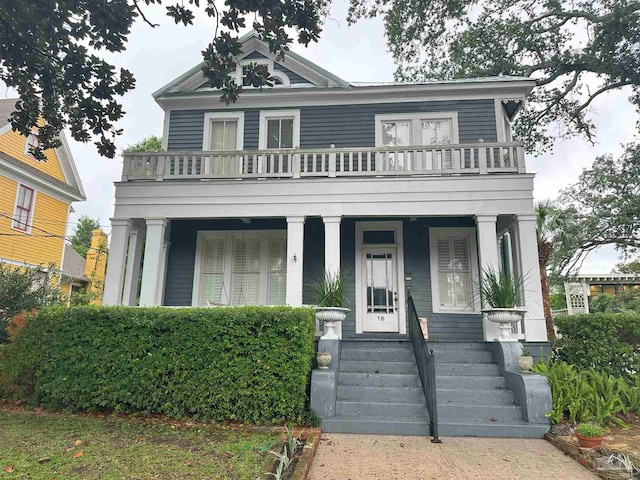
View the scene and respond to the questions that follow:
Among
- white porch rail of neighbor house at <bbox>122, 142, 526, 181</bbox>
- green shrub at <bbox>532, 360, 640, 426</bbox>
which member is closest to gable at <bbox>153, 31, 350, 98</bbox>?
white porch rail of neighbor house at <bbox>122, 142, 526, 181</bbox>

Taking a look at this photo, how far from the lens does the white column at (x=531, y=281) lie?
7.57 metres

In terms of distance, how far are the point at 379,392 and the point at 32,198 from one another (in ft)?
49.2

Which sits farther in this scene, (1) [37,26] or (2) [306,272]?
(2) [306,272]

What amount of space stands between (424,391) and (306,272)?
459 centimetres

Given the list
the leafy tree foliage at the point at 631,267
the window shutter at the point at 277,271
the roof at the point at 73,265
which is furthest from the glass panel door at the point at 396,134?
the leafy tree foliage at the point at 631,267

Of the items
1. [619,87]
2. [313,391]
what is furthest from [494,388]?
[619,87]

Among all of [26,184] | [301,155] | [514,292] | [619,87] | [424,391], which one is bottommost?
[424,391]

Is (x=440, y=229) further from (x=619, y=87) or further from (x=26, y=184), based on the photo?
(x=26, y=184)

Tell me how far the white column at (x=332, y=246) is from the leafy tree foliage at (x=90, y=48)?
3.33m

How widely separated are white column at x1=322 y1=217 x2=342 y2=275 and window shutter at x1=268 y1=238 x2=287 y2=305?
7.10 feet

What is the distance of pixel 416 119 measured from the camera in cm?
1030

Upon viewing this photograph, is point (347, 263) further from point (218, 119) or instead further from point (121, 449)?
point (121, 449)

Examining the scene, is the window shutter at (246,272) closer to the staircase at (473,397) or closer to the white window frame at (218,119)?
the white window frame at (218,119)

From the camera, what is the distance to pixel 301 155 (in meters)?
9.15
